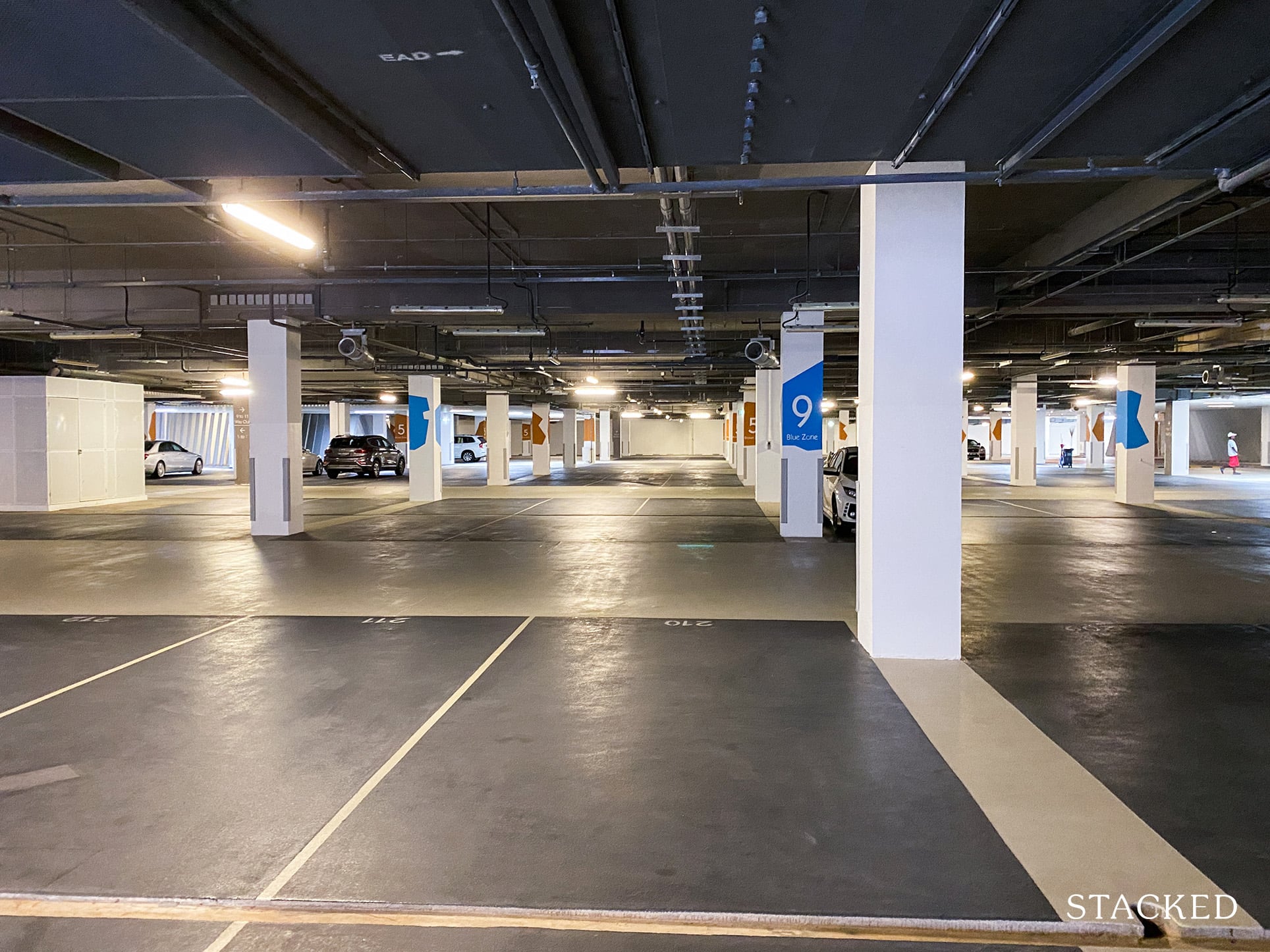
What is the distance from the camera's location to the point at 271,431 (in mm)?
13773

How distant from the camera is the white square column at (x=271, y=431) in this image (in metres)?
13.7

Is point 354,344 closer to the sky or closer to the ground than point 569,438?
closer to the sky

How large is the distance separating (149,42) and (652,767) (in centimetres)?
414

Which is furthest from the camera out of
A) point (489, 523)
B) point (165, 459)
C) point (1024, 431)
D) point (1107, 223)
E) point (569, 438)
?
point (569, 438)

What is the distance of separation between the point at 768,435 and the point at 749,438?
5.44 meters

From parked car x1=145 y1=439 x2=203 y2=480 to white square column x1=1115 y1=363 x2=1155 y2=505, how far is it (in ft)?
104

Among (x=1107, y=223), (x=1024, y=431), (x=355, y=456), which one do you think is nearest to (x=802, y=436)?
(x=1107, y=223)

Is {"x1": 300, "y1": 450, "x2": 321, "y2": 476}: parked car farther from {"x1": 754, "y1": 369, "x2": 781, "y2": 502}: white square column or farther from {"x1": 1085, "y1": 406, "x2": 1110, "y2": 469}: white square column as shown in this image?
{"x1": 1085, "y1": 406, "x2": 1110, "y2": 469}: white square column

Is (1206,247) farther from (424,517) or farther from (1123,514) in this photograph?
(424,517)

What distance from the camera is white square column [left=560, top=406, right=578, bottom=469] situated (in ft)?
125

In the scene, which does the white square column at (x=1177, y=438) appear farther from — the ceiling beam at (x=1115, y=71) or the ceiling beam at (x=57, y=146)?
the ceiling beam at (x=57, y=146)

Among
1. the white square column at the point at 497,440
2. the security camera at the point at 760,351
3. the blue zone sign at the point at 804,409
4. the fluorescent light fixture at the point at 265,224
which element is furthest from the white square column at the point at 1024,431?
the fluorescent light fixture at the point at 265,224

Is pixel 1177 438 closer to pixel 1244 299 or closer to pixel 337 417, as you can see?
pixel 1244 299

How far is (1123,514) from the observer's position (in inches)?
645
